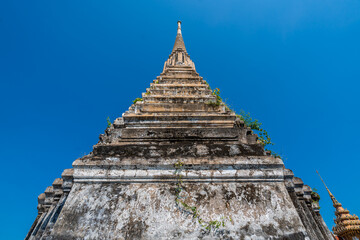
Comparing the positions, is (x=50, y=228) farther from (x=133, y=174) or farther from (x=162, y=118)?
(x=162, y=118)

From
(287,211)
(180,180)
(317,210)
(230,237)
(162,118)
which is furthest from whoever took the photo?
(162,118)

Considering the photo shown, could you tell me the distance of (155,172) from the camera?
4043 millimetres

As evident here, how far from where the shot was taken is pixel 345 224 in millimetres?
14625

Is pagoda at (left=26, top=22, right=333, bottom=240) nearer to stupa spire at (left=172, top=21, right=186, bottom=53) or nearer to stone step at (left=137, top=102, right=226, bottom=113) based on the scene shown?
stone step at (left=137, top=102, right=226, bottom=113)

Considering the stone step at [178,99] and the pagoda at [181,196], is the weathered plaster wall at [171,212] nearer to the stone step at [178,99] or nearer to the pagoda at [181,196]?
the pagoda at [181,196]

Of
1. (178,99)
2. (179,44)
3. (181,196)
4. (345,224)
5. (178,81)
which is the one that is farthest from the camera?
(179,44)

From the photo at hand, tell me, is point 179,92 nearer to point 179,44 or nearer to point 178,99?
point 178,99

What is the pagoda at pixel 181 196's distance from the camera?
135 inches

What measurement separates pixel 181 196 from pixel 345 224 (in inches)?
615

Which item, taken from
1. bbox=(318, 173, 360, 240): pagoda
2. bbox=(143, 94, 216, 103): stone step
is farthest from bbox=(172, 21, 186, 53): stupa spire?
bbox=(318, 173, 360, 240): pagoda

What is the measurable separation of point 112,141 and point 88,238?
2.21m

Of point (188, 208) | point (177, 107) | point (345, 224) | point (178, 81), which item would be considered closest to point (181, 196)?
point (188, 208)

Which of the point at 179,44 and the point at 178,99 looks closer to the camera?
the point at 178,99

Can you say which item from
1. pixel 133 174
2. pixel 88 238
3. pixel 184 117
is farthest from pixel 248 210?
pixel 184 117
